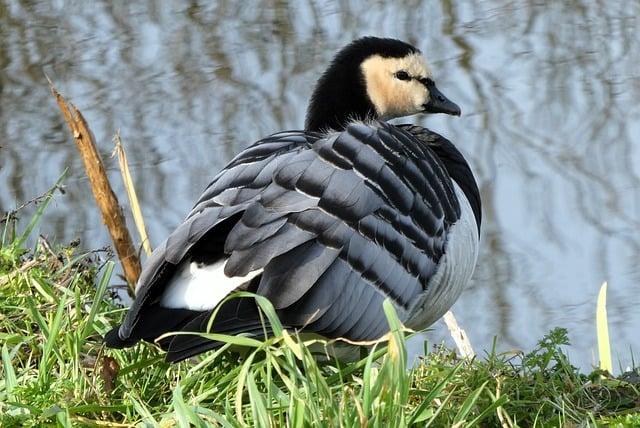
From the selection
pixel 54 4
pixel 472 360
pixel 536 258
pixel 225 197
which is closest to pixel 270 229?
pixel 225 197

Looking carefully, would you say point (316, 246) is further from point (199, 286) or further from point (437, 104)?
point (437, 104)

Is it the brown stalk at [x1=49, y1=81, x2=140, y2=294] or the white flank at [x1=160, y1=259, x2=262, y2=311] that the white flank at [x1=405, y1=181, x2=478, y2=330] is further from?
the brown stalk at [x1=49, y1=81, x2=140, y2=294]

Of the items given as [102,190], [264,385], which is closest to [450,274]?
[264,385]

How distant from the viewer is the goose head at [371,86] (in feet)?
16.8

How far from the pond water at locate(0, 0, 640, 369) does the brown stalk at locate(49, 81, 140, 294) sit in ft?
5.29

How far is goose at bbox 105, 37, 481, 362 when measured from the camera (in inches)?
144

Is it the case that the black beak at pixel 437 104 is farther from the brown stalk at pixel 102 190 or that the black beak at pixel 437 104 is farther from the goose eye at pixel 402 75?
the brown stalk at pixel 102 190

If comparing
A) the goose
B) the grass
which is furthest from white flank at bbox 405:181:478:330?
the grass

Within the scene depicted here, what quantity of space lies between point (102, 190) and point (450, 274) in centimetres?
165

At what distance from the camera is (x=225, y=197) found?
12.8ft

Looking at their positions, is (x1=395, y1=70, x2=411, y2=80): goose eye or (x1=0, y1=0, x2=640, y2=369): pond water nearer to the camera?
(x1=395, y1=70, x2=411, y2=80): goose eye

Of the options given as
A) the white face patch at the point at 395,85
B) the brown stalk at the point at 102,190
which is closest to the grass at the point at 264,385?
the brown stalk at the point at 102,190

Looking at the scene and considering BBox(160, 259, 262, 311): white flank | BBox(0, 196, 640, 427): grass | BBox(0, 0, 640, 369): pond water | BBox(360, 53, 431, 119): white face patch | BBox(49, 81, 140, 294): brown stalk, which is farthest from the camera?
BBox(0, 0, 640, 369): pond water

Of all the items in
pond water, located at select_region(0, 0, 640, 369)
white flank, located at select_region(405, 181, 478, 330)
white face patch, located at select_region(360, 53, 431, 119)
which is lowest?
pond water, located at select_region(0, 0, 640, 369)
